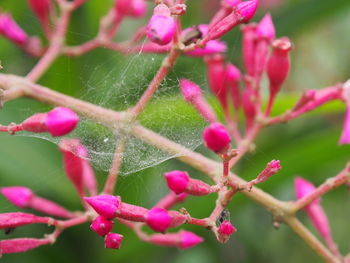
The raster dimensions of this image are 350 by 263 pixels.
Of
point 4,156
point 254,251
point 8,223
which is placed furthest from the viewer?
point 254,251

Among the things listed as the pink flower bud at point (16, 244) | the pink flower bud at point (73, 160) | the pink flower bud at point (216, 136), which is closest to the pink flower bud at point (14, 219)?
the pink flower bud at point (16, 244)

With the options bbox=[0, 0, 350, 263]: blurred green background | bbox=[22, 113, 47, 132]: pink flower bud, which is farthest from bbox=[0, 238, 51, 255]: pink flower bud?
bbox=[0, 0, 350, 263]: blurred green background

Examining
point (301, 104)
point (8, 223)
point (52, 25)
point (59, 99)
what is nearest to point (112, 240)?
point (8, 223)

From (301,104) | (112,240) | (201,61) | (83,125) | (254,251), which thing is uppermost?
(201,61)

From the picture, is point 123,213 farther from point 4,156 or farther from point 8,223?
point 4,156

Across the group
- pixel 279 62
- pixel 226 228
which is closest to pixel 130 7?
pixel 279 62

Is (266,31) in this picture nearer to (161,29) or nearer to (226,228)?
(161,29)

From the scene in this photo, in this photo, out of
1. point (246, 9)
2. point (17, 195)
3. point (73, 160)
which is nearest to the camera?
point (246, 9)
